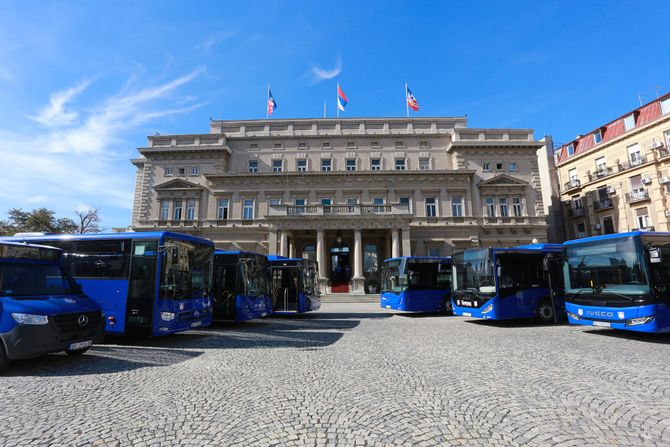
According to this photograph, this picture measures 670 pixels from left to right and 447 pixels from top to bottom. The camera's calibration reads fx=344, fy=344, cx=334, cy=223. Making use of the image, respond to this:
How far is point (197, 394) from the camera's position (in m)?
4.84

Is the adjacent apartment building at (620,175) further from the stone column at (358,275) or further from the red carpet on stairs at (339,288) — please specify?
the red carpet on stairs at (339,288)

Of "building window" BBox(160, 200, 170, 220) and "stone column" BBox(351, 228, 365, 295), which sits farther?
"building window" BBox(160, 200, 170, 220)

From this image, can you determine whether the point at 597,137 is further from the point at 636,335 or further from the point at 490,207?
the point at 636,335

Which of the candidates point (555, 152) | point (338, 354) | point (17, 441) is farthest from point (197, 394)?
point (555, 152)

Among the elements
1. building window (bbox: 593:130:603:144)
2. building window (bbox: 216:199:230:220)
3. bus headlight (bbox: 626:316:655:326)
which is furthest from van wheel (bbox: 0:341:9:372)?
building window (bbox: 593:130:603:144)

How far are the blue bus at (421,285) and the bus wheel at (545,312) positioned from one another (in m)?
4.02

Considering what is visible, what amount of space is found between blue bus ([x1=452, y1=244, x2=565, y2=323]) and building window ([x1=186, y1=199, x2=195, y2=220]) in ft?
89.6

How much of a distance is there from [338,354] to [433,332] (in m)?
4.42

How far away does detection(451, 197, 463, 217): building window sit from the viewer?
32156 mm

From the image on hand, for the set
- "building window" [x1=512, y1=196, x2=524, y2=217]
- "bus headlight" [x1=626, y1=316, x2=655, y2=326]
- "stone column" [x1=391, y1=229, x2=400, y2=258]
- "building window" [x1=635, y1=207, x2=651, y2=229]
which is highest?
"building window" [x1=512, y1=196, x2=524, y2=217]

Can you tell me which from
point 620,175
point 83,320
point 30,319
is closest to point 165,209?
point 83,320

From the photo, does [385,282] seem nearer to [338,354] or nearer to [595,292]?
[595,292]

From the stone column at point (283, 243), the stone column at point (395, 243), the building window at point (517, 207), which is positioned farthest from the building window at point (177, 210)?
the building window at point (517, 207)

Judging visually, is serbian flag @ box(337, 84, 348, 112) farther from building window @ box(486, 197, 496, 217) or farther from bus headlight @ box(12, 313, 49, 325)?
bus headlight @ box(12, 313, 49, 325)
